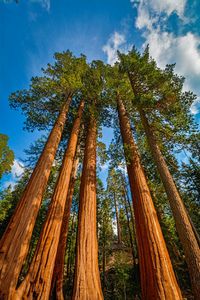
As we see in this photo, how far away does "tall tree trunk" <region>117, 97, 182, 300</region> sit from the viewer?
2.06 meters

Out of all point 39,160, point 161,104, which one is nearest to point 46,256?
point 39,160

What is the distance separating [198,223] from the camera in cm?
964

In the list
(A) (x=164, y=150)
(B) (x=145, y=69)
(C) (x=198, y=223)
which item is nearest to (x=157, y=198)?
(A) (x=164, y=150)

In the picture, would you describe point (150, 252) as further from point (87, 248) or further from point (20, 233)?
point (20, 233)

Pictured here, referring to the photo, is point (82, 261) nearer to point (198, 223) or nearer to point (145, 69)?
point (145, 69)

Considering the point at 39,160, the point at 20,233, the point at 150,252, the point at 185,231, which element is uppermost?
the point at 39,160

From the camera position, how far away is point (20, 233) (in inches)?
110

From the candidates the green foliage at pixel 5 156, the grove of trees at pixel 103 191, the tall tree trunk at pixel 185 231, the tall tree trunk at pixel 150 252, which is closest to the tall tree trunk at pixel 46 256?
the grove of trees at pixel 103 191

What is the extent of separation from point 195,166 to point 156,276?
10.0 m

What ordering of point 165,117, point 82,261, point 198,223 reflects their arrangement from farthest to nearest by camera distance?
point 198,223 < point 165,117 < point 82,261

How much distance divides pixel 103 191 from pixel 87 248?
27.6ft

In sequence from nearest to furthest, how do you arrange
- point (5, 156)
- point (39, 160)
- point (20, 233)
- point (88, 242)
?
1. point (20, 233)
2. point (88, 242)
3. point (39, 160)
4. point (5, 156)

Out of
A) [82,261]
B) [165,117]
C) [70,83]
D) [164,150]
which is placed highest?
[70,83]

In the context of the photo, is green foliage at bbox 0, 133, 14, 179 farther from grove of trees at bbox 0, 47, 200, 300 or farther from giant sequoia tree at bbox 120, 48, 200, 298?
giant sequoia tree at bbox 120, 48, 200, 298
